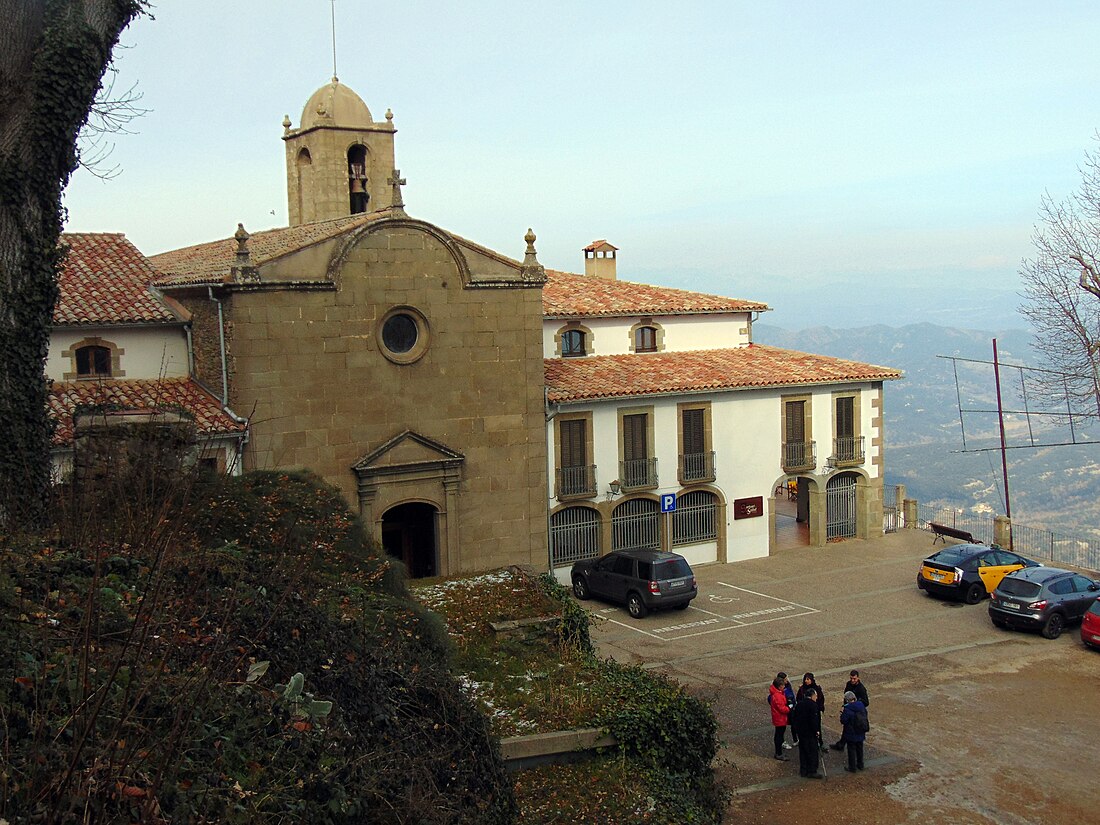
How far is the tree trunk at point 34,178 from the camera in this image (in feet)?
36.4

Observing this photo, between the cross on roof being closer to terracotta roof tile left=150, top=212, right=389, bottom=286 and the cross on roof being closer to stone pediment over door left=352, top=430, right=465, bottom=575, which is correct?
terracotta roof tile left=150, top=212, right=389, bottom=286

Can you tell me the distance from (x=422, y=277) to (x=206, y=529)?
1085 cm

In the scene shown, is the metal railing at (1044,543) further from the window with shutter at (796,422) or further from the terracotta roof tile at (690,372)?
the window with shutter at (796,422)

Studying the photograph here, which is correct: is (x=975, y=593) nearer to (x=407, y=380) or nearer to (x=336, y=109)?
(x=407, y=380)

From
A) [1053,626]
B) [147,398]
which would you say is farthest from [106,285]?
[1053,626]

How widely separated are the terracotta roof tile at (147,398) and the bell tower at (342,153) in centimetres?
684

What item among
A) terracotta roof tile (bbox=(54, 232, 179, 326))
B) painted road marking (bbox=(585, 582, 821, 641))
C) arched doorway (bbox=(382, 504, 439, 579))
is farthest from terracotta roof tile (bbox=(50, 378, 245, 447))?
painted road marking (bbox=(585, 582, 821, 641))

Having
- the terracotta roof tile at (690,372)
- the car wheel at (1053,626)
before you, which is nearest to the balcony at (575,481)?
the terracotta roof tile at (690,372)

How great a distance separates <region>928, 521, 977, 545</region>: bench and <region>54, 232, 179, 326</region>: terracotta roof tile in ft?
74.2

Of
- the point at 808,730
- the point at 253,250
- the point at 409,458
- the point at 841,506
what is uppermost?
the point at 253,250

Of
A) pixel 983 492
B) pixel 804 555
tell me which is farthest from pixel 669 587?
pixel 983 492

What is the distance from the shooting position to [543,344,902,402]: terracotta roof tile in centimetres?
2833

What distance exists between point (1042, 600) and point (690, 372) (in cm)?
1118

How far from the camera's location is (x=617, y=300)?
31.9m
